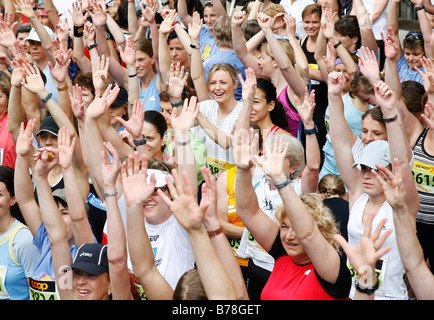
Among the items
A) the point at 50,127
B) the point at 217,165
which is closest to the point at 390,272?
the point at 217,165

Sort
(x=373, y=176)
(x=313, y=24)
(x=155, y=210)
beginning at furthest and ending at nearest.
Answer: (x=313, y=24), (x=155, y=210), (x=373, y=176)

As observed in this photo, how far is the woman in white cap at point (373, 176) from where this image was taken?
337cm

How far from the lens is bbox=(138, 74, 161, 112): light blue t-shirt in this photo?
595 centimetres

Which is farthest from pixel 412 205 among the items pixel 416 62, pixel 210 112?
Answer: pixel 416 62

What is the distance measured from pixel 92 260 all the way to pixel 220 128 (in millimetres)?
1968

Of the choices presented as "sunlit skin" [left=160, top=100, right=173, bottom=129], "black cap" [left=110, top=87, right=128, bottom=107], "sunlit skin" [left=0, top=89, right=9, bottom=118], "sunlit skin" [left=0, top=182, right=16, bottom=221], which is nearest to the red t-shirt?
"sunlit skin" [left=0, top=182, right=16, bottom=221]

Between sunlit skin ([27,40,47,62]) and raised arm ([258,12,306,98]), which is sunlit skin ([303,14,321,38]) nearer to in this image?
raised arm ([258,12,306,98])

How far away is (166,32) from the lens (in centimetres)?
576

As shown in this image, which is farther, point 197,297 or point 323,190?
point 323,190

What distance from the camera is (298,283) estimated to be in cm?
305

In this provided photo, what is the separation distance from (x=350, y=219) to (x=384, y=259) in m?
0.33

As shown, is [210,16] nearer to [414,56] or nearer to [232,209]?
[414,56]
